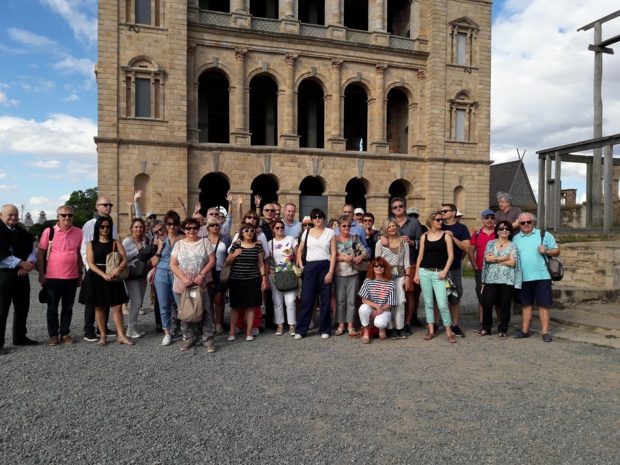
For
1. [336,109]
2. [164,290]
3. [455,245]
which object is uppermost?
[336,109]

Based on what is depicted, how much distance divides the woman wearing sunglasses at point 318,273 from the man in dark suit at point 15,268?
3.97 metres

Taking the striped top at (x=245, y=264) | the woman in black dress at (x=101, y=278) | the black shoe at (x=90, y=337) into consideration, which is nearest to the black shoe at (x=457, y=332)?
the striped top at (x=245, y=264)

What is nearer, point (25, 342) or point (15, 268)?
point (15, 268)

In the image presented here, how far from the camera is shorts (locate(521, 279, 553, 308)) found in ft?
21.3

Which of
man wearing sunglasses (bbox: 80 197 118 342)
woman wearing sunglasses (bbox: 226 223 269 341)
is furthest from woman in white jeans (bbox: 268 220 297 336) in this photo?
man wearing sunglasses (bbox: 80 197 118 342)

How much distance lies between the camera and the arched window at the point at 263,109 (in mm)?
25625

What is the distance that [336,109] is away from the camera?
2358 centimetres

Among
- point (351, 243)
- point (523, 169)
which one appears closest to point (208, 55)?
point (351, 243)

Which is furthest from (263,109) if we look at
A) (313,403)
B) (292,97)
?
(313,403)

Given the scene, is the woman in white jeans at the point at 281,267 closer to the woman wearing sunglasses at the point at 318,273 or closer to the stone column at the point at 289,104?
the woman wearing sunglasses at the point at 318,273

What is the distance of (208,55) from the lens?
71.4 feet

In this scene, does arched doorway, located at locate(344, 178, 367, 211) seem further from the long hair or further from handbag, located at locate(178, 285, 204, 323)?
handbag, located at locate(178, 285, 204, 323)

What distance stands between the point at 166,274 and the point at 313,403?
11.3ft

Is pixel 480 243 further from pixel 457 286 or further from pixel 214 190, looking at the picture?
pixel 214 190
